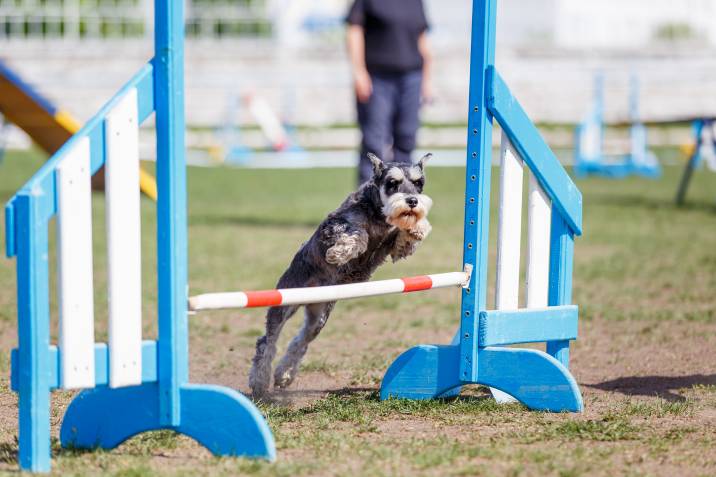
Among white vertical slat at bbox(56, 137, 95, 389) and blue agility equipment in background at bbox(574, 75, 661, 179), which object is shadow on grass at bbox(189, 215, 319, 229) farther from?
white vertical slat at bbox(56, 137, 95, 389)

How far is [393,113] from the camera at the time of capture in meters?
9.13

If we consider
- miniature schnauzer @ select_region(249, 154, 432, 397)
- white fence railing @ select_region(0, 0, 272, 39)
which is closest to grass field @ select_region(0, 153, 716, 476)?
miniature schnauzer @ select_region(249, 154, 432, 397)

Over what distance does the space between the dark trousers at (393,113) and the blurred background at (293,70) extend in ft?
51.3

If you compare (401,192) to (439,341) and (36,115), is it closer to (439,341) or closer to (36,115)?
(439,341)

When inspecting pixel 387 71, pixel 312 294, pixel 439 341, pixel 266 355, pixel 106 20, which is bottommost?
pixel 439 341

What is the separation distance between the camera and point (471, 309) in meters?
4.58

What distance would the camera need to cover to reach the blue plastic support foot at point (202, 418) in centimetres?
370

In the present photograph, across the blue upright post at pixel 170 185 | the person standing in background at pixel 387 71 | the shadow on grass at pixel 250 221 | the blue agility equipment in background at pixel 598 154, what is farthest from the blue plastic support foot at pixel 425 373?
the blue agility equipment in background at pixel 598 154

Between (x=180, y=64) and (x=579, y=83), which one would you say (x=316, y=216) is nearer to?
(x=180, y=64)

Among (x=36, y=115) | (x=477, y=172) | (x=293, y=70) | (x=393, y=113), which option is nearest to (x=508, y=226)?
(x=477, y=172)

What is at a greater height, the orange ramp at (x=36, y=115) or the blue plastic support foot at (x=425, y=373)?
the orange ramp at (x=36, y=115)

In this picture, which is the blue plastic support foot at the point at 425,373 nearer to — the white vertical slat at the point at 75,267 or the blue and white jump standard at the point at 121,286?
the blue and white jump standard at the point at 121,286

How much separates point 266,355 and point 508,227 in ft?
4.32

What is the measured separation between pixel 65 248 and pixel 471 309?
1.83 m
